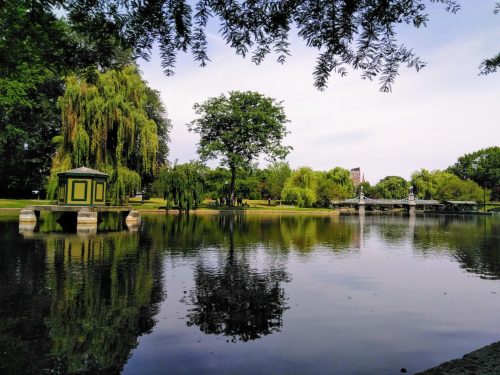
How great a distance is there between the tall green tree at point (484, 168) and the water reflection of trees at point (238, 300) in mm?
103905

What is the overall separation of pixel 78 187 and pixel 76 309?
19743 millimetres

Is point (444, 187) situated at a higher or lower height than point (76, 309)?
higher

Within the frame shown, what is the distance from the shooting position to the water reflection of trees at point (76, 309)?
17.8 feet

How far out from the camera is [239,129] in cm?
5838

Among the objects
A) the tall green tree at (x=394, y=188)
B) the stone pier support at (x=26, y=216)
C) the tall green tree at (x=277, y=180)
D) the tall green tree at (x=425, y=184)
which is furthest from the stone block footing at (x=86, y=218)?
the tall green tree at (x=394, y=188)

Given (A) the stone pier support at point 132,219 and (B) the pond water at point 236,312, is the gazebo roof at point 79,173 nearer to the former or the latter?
(A) the stone pier support at point 132,219

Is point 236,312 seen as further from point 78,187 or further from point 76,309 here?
point 78,187

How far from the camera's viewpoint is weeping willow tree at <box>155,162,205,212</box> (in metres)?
43.9

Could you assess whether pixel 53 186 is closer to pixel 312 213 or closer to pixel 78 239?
pixel 78 239

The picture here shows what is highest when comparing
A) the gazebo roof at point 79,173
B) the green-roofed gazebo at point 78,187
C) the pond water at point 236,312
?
the gazebo roof at point 79,173

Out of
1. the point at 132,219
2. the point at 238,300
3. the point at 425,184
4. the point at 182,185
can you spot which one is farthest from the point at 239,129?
the point at 425,184

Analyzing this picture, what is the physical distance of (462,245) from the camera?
19.9 meters

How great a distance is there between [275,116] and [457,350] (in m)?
57.4

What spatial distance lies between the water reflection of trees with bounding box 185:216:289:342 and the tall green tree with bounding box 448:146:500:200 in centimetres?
10391
